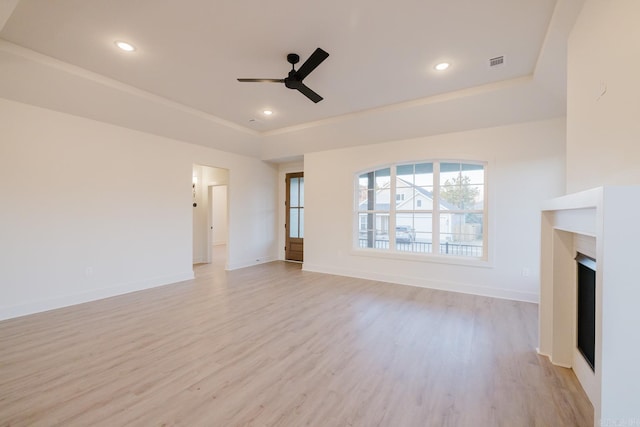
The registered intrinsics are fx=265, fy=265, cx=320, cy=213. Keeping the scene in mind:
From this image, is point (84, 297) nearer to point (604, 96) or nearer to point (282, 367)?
point (282, 367)

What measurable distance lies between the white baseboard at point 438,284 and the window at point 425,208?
1.74 feet

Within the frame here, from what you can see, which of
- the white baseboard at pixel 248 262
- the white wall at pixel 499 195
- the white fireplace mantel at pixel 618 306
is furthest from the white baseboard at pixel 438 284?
the white fireplace mantel at pixel 618 306

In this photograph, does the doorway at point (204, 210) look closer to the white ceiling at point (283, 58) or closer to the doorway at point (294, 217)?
the doorway at point (294, 217)

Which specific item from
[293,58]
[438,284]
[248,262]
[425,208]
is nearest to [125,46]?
[293,58]

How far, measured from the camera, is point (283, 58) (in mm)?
2938

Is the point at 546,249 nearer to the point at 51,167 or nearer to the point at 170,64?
the point at 170,64

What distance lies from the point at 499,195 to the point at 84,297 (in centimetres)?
644

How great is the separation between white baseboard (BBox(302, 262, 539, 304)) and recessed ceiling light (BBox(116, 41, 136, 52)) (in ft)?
15.6

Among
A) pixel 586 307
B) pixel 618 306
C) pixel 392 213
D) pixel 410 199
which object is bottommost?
pixel 586 307

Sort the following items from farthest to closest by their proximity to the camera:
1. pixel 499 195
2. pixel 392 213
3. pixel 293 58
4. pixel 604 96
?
pixel 392 213
pixel 499 195
pixel 293 58
pixel 604 96

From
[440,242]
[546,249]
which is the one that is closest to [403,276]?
[440,242]

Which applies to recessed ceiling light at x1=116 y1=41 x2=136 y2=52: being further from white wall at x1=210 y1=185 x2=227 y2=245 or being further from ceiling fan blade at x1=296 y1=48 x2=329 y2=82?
white wall at x1=210 y1=185 x2=227 y2=245

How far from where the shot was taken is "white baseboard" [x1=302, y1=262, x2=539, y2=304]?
4004mm

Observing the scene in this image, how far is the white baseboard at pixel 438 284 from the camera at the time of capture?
13.1 feet
